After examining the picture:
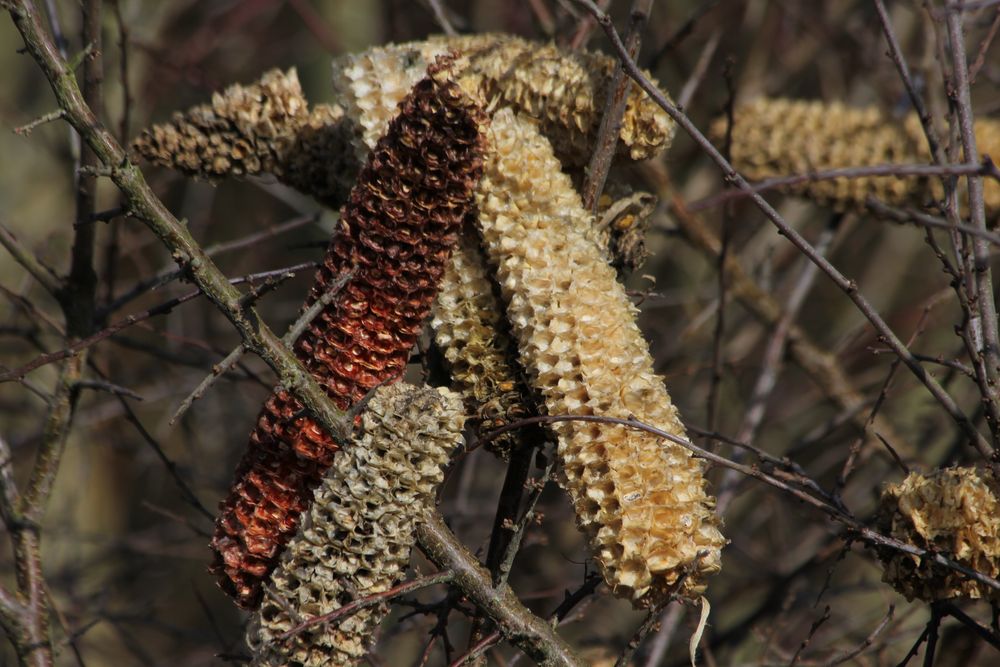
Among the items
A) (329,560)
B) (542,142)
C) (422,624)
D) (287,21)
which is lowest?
(422,624)

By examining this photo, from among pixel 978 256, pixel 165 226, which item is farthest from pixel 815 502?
pixel 165 226

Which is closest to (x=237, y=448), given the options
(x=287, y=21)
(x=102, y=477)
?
(x=102, y=477)

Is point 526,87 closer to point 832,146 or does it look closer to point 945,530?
point 945,530

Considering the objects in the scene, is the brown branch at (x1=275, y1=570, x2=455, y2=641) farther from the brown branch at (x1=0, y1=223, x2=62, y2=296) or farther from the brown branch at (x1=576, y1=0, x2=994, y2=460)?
the brown branch at (x1=0, y1=223, x2=62, y2=296)

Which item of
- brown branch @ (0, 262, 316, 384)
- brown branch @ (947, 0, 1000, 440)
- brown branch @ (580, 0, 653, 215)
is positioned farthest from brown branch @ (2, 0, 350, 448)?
brown branch @ (947, 0, 1000, 440)

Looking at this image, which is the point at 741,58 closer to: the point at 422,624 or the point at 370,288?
the point at 422,624

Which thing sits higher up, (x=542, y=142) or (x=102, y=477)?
(x=102, y=477)
